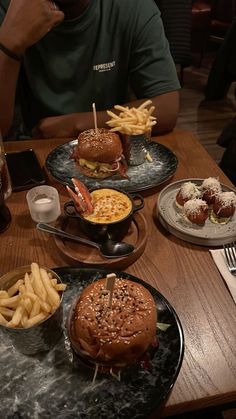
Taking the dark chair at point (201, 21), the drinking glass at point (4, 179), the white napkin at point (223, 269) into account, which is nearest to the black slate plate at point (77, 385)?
the white napkin at point (223, 269)

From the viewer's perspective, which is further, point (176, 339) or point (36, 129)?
point (36, 129)

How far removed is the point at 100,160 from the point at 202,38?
219 inches

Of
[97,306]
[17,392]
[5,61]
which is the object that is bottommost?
[17,392]

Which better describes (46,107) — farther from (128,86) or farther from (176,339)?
(176,339)

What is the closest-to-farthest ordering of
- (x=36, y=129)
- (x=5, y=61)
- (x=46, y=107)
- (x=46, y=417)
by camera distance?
(x=46, y=417)
(x=5, y=61)
(x=36, y=129)
(x=46, y=107)

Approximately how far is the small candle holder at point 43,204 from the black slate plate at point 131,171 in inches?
5.5

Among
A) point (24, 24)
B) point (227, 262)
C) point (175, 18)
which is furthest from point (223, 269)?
point (175, 18)

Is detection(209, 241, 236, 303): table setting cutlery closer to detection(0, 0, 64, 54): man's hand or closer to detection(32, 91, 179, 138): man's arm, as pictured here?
detection(32, 91, 179, 138): man's arm

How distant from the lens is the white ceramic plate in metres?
1.36

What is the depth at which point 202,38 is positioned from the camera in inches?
251

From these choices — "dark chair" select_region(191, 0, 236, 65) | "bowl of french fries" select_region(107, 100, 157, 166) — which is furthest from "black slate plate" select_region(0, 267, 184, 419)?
"dark chair" select_region(191, 0, 236, 65)

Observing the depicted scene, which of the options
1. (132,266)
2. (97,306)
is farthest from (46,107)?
(97,306)

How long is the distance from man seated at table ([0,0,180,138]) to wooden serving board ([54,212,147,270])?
30.7 inches

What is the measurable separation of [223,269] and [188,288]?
15 cm
